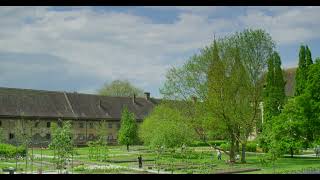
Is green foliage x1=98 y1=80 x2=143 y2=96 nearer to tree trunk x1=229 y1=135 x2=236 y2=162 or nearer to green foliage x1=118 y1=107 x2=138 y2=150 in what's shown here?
green foliage x1=118 y1=107 x2=138 y2=150

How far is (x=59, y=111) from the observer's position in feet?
131

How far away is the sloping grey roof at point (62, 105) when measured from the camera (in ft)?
126

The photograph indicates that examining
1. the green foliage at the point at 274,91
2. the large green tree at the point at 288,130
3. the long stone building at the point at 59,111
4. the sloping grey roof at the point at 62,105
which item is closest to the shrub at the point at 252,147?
the green foliage at the point at 274,91

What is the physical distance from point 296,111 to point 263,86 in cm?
514

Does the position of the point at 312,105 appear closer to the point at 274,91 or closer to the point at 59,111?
the point at 274,91

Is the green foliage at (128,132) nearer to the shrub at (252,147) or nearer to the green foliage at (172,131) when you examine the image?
the shrub at (252,147)

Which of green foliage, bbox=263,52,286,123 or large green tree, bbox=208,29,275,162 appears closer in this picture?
large green tree, bbox=208,29,275,162

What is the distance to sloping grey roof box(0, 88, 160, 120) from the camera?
Result: 38.3 metres

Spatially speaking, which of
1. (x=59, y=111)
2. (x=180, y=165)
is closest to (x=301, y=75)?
(x=180, y=165)

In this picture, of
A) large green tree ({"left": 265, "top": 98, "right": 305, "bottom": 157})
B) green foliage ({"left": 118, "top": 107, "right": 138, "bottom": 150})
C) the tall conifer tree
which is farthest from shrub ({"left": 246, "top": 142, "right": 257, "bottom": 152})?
large green tree ({"left": 265, "top": 98, "right": 305, "bottom": 157})

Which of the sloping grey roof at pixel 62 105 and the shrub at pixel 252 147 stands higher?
the sloping grey roof at pixel 62 105

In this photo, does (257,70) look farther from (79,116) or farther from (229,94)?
(79,116)

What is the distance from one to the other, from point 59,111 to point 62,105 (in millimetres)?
1118
